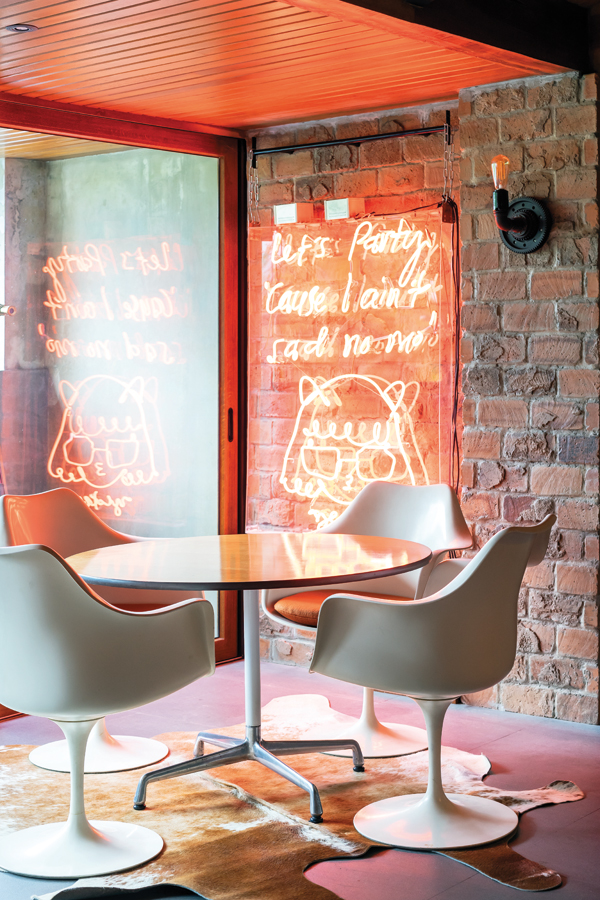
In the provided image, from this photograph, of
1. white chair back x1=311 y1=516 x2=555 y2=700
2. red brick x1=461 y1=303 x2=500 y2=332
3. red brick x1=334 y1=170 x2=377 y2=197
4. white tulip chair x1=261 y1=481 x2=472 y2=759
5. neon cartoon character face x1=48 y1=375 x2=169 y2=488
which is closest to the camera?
white chair back x1=311 y1=516 x2=555 y2=700

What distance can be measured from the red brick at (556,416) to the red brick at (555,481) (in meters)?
0.16

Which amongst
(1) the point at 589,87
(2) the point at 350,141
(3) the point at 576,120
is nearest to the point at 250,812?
(3) the point at 576,120

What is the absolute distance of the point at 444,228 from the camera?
15.2ft

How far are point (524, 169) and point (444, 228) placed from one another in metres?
0.45

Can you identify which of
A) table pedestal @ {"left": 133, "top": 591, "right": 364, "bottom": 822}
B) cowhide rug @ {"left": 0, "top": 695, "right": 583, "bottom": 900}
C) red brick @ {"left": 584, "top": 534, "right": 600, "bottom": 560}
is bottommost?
cowhide rug @ {"left": 0, "top": 695, "right": 583, "bottom": 900}

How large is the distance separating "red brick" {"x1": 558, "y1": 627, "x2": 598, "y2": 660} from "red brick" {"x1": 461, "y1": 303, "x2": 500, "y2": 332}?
122 centimetres

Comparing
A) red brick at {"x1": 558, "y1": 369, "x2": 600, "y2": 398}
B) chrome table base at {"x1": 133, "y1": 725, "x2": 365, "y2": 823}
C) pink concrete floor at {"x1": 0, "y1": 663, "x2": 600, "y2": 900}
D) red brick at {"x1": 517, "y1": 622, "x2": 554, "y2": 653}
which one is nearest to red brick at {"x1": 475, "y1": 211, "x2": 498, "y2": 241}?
red brick at {"x1": 558, "y1": 369, "x2": 600, "y2": 398}

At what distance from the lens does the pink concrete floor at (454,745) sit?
2.85 meters

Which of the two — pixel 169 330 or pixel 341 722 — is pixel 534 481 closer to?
pixel 341 722

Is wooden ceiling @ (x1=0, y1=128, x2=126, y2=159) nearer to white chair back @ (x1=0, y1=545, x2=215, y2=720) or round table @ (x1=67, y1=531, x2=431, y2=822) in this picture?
round table @ (x1=67, y1=531, x2=431, y2=822)

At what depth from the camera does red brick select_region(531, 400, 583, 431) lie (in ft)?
13.8

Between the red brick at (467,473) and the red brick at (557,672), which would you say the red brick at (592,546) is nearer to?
the red brick at (557,672)

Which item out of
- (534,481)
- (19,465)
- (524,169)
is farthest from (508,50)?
(19,465)

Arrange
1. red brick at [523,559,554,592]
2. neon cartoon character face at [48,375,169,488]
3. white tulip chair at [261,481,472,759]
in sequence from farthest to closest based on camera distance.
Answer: neon cartoon character face at [48,375,169,488], red brick at [523,559,554,592], white tulip chair at [261,481,472,759]
